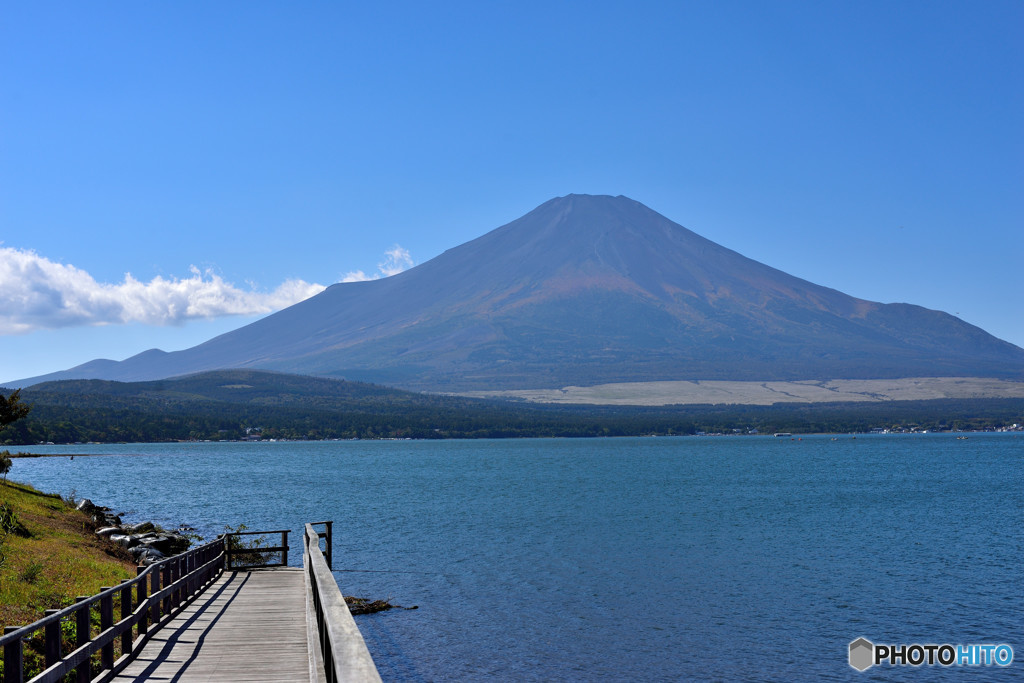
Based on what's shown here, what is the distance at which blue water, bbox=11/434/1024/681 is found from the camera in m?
26.3

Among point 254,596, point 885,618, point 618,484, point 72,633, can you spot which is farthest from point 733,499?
point 72,633

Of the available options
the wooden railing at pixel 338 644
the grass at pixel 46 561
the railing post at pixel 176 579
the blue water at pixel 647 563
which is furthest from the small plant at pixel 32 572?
the wooden railing at pixel 338 644

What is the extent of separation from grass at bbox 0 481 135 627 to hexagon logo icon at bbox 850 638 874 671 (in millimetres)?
19506

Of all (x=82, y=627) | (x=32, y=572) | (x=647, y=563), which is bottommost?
(x=647, y=563)

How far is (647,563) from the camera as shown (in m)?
43.1

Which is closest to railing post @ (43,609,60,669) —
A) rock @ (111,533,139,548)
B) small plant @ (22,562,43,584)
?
small plant @ (22,562,43,584)

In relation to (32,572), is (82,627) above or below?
above

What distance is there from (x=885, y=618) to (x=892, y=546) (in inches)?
781

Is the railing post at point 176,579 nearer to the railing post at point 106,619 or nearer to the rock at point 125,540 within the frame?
the railing post at point 106,619

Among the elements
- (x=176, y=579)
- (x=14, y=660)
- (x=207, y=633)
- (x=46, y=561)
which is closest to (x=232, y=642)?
(x=207, y=633)

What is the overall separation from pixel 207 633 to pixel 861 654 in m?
18.6

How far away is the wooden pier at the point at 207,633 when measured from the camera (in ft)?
29.3

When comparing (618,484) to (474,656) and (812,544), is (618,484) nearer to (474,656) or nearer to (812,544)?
(812,544)

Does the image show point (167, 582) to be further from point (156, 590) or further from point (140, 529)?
point (140, 529)
